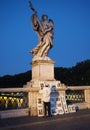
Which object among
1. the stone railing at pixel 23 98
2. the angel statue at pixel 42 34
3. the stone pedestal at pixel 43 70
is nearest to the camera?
the stone railing at pixel 23 98

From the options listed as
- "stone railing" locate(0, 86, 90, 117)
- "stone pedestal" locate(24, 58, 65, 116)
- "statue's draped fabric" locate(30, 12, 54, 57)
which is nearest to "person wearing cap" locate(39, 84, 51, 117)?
"stone pedestal" locate(24, 58, 65, 116)

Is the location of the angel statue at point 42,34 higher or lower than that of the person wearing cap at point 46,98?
higher

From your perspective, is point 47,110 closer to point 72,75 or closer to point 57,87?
point 57,87

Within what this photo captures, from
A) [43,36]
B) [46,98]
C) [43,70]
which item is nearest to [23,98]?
[43,70]

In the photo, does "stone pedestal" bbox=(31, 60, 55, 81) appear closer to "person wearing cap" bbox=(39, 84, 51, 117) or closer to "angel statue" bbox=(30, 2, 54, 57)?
"angel statue" bbox=(30, 2, 54, 57)

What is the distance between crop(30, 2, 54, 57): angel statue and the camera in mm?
15922

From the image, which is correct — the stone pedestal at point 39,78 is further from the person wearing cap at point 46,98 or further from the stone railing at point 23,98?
the person wearing cap at point 46,98

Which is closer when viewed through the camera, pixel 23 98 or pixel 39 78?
pixel 23 98

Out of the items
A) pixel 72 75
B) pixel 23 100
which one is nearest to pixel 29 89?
pixel 23 100

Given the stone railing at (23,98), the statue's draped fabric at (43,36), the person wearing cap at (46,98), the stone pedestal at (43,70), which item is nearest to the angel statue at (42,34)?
the statue's draped fabric at (43,36)

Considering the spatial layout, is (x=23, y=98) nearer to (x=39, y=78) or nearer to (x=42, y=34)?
(x=39, y=78)

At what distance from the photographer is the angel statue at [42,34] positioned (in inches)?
627

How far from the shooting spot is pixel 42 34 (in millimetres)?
16000

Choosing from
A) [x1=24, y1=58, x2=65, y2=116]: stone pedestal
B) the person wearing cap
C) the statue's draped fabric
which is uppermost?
the statue's draped fabric
